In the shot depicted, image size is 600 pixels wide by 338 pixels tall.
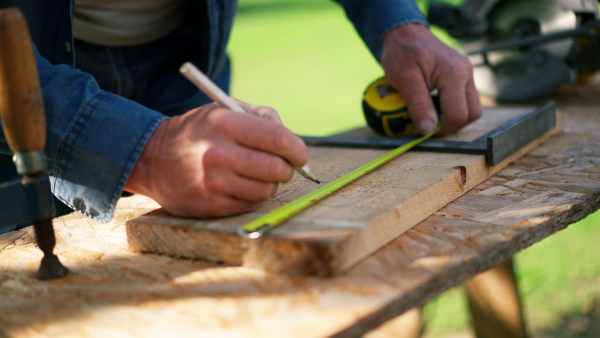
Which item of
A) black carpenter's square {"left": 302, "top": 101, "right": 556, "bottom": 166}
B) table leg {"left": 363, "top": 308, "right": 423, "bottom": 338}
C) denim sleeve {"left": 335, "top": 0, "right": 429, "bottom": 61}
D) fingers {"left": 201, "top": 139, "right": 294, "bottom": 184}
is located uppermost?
denim sleeve {"left": 335, "top": 0, "right": 429, "bottom": 61}

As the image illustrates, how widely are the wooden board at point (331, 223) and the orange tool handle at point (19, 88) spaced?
27 cm

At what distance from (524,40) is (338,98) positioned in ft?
15.7

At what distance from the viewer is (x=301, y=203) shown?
1.07m

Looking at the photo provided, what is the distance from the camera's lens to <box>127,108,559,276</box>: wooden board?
91 cm

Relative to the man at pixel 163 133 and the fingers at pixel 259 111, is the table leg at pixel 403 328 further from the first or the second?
the fingers at pixel 259 111

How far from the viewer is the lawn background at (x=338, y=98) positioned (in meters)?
2.87

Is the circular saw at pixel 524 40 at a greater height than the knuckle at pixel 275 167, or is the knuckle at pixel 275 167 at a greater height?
the knuckle at pixel 275 167

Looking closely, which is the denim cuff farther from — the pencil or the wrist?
the pencil

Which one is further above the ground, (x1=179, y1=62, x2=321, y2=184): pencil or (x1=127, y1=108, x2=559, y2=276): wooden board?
(x1=179, y1=62, x2=321, y2=184): pencil

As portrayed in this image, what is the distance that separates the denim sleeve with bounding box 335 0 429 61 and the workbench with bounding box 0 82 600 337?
2.26 ft

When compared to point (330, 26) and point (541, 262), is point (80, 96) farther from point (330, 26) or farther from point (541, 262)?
point (330, 26)

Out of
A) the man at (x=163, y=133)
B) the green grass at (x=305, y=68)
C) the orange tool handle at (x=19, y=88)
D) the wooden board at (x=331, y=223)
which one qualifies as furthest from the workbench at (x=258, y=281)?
the green grass at (x=305, y=68)

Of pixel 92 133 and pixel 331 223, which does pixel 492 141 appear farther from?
pixel 92 133

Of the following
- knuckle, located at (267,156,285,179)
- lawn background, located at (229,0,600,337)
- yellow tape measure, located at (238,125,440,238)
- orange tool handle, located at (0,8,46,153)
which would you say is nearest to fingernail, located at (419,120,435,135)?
yellow tape measure, located at (238,125,440,238)
